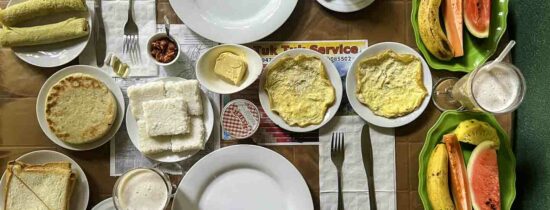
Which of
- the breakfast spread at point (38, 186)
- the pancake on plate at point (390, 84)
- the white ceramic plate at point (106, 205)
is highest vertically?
the pancake on plate at point (390, 84)

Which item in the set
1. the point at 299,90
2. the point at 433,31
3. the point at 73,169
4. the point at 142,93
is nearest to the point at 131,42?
the point at 142,93


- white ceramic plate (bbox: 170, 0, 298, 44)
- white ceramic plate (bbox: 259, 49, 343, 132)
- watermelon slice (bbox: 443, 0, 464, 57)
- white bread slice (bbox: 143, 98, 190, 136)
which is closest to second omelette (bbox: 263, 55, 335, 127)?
white ceramic plate (bbox: 259, 49, 343, 132)

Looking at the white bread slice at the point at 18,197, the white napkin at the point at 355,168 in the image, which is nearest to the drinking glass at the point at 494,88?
the white napkin at the point at 355,168

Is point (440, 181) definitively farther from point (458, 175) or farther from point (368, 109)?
point (368, 109)

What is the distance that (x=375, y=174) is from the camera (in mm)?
1351

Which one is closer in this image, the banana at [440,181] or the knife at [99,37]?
the banana at [440,181]

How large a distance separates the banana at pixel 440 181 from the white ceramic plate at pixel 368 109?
113 mm

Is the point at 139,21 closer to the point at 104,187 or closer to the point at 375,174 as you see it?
the point at 104,187

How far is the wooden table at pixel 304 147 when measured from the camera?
1.36 metres

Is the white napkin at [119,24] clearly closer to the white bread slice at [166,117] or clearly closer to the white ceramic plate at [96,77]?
the white ceramic plate at [96,77]

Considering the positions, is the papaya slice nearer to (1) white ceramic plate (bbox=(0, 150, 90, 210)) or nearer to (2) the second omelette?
(2) the second omelette

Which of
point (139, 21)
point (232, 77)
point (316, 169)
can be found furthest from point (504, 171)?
point (139, 21)

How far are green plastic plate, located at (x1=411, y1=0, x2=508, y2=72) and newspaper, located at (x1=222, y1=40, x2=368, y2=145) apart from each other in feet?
0.52

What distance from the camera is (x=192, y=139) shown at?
132 cm
